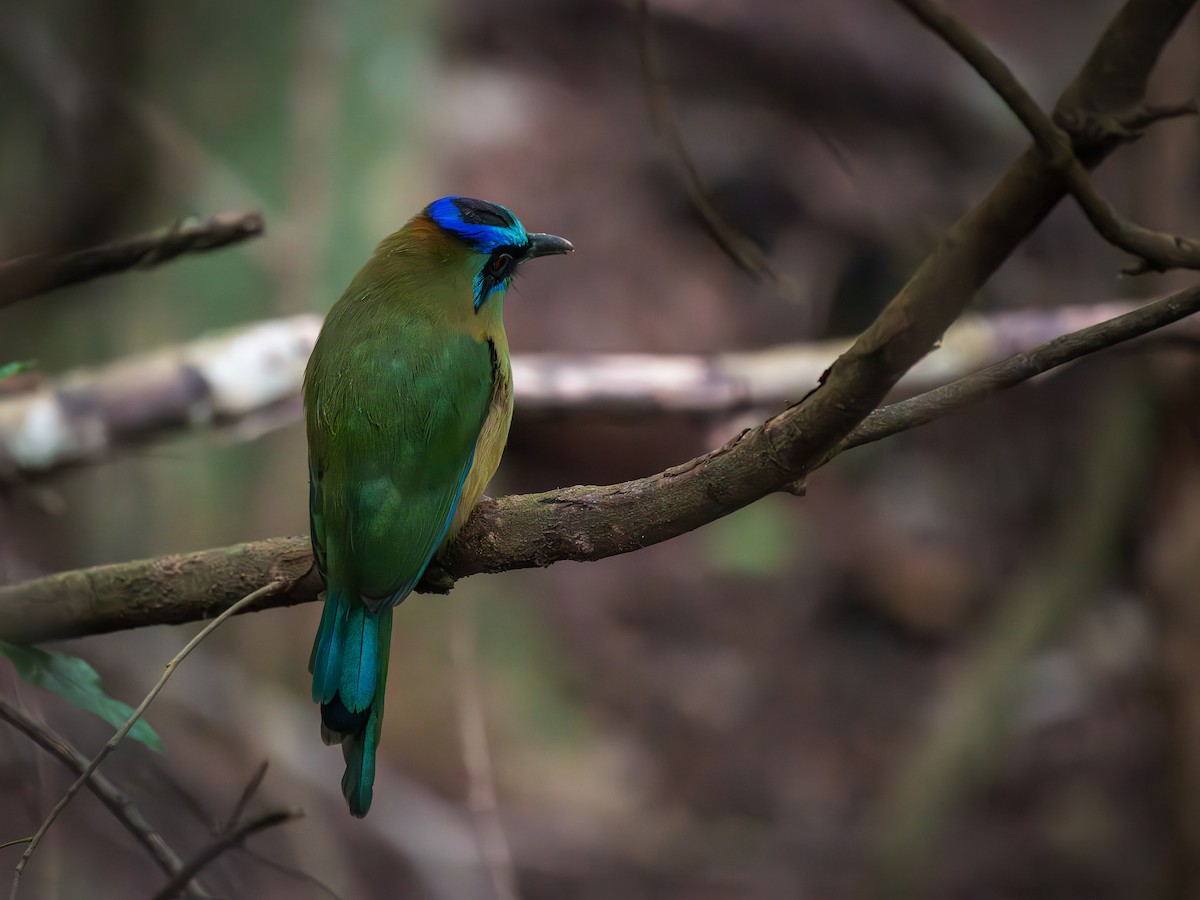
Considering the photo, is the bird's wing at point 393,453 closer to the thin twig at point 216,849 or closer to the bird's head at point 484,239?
the bird's head at point 484,239

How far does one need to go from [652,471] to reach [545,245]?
3.69m

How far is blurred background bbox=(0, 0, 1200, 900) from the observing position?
487cm

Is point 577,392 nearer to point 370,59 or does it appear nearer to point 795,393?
point 795,393

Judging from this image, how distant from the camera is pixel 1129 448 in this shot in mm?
5000

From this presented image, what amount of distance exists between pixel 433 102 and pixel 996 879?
5.03 metres

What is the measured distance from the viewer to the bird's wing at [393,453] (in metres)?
2.19

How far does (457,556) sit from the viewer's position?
2.23 m

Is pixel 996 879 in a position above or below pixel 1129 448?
below

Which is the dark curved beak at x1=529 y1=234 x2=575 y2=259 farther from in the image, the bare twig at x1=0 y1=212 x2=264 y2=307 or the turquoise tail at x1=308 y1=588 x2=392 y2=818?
the turquoise tail at x1=308 y1=588 x2=392 y2=818

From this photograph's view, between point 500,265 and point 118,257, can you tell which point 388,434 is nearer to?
point 500,265

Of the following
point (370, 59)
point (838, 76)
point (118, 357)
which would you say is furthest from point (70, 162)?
point (838, 76)

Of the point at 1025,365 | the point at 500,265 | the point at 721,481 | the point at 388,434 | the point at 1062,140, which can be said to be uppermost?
the point at 1062,140

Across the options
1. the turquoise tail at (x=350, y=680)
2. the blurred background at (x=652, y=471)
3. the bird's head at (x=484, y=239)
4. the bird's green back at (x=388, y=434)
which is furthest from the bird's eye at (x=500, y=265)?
the blurred background at (x=652, y=471)

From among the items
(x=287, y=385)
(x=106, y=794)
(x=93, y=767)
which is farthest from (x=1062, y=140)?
(x=287, y=385)
